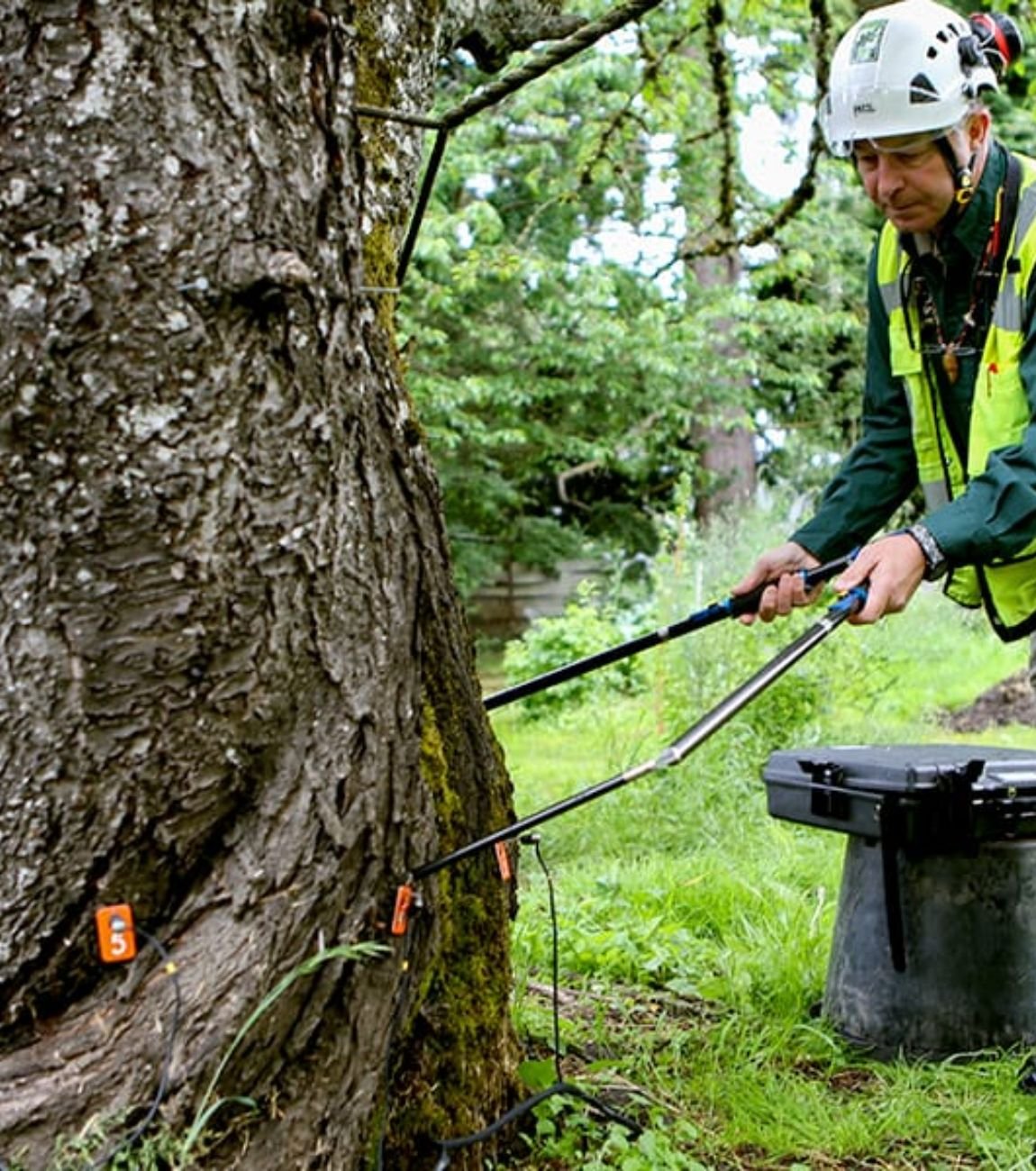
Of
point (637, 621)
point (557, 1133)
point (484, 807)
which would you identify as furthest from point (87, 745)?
point (637, 621)

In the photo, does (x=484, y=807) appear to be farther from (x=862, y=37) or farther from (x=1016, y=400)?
(x=862, y=37)

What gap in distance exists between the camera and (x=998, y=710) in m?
10.6

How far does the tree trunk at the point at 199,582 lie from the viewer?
193cm

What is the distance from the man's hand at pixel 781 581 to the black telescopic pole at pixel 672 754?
0.73 metres

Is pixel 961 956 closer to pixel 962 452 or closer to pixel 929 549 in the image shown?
pixel 929 549

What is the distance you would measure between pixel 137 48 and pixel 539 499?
730 inches

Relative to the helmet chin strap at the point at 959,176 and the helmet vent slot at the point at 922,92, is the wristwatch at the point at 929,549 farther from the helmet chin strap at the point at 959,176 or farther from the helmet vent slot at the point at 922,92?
the helmet vent slot at the point at 922,92

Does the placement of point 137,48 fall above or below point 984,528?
above

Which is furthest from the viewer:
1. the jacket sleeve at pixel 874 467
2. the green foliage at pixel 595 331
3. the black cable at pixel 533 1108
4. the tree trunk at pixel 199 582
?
the green foliage at pixel 595 331

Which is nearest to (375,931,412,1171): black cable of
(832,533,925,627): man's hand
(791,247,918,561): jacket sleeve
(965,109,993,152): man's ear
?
(832,533,925,627): man's hand

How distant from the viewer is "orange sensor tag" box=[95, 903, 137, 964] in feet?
6.78

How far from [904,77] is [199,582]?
7.10 ft

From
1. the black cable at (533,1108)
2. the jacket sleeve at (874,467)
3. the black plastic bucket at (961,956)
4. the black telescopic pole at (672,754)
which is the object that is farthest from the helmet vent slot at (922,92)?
the black cable at (533,1108)

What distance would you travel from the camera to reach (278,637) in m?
2.13
